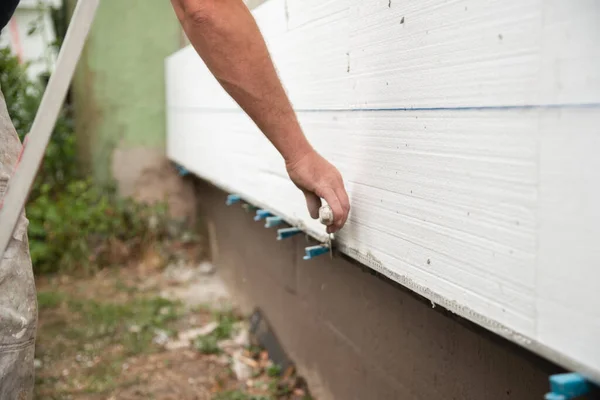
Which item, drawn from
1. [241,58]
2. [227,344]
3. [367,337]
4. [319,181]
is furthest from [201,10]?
[227,344]

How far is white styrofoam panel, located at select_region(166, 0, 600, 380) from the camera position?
96cm

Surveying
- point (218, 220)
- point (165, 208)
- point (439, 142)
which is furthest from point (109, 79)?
point (439, 142)

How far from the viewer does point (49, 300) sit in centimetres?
456

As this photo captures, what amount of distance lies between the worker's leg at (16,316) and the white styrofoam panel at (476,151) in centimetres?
91

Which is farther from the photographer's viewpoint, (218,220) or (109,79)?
(109,79)

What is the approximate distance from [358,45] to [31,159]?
0.94 meters

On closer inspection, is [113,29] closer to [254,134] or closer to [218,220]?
[218,220]

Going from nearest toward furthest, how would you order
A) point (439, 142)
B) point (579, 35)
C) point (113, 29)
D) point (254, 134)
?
1. point (579, 35)
2. point (439, 142)
3. point (254, 134)
4. point (113, 29)

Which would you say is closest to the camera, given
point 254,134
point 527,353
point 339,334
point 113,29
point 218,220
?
point 527,353

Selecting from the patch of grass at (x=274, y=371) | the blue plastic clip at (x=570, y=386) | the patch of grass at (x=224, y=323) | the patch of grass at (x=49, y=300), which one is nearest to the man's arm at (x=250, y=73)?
the blue plastic clip at (x=570, y=386)

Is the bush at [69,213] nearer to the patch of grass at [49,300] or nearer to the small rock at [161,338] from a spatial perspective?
the patch of grass at [49,300]

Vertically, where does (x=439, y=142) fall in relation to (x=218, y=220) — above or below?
above

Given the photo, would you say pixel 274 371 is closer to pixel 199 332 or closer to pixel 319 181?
pixel 199 332

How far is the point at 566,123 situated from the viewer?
972 millimetres
